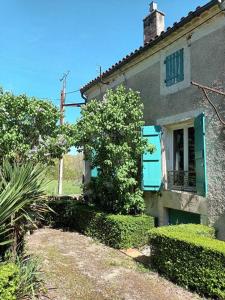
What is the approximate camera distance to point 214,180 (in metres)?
8.73

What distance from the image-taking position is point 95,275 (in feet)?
24.7

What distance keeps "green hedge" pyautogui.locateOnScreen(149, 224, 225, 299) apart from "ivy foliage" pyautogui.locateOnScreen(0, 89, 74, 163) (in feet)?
17.3

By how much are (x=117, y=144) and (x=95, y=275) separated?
435 cm

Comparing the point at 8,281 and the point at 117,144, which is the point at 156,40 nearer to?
the point at 117,144

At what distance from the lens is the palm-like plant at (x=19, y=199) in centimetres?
613

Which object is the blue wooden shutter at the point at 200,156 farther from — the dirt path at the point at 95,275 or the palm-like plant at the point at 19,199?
the palm-like plant at the point at 19,199

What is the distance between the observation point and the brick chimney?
13273 millimetres

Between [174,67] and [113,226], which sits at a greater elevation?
[174,67]

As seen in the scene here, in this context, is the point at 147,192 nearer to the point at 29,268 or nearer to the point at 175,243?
the point at 175,243

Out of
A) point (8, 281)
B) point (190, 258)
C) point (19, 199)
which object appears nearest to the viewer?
point (8, 281)

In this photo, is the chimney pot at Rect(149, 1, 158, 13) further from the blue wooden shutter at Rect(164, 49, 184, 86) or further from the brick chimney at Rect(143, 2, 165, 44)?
the blue wooden shutter at Rect(164, 49, 184, 86)

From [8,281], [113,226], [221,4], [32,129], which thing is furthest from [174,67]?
[8,281]

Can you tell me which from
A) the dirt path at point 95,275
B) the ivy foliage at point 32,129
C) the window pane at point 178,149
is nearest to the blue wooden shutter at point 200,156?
the window pane at point 178,149

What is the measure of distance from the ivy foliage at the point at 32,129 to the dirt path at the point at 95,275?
331cm
